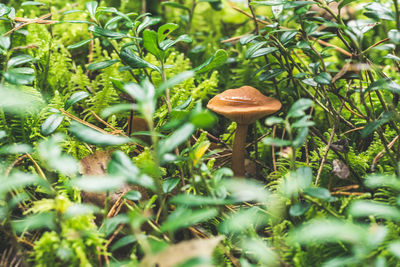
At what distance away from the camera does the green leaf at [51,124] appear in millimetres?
1229

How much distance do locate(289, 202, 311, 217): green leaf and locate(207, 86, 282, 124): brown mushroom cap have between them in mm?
431

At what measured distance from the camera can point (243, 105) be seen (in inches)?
54.7

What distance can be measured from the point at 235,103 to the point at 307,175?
0.49 meters

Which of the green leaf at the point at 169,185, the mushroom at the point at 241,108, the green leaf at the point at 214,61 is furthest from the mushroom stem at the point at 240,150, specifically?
the green leaf at the point at 169,185

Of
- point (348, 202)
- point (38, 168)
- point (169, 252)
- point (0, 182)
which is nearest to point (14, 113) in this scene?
point (38, 168)

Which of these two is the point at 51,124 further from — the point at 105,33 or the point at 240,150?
the point at 240,150

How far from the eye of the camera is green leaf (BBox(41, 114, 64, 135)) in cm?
123

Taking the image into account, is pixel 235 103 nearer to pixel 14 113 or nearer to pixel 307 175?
pixel 307 175

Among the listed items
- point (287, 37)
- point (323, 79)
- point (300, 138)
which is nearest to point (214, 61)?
point (287, 37)

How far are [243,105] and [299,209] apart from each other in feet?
1.72

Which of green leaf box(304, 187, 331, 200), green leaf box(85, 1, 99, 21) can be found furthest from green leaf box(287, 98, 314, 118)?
green leaf box(85, 1, 99, 21)

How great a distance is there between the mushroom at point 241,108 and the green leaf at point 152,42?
31 centimetres

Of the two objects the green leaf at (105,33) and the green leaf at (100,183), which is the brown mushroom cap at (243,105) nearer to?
the green leaf at (105,33)

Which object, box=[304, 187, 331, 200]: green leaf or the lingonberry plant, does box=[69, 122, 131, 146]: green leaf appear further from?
box=[304, 187, 331, 200]: green leaf
